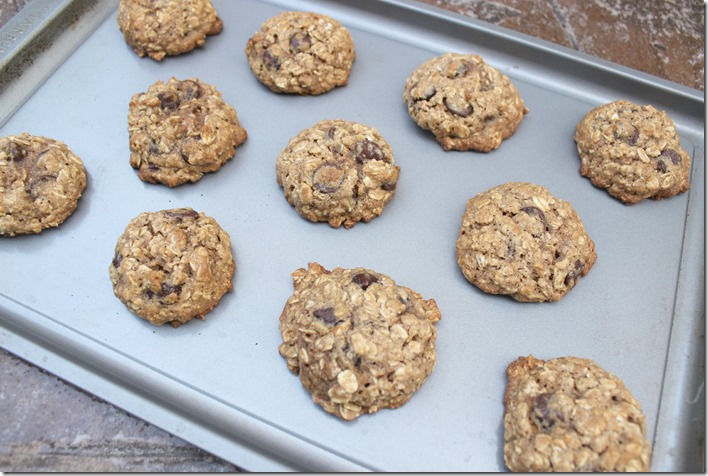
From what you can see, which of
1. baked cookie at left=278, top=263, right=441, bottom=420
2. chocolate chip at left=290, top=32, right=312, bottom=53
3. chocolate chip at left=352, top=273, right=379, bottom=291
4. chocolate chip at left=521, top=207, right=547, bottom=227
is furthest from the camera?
chocolate chip at left=290, top=32, right=312, bottom=53

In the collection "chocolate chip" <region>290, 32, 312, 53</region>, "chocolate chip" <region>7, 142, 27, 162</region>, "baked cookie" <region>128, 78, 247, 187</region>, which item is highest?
"chocolate chip" <region>290, 32, 312, 53</region>

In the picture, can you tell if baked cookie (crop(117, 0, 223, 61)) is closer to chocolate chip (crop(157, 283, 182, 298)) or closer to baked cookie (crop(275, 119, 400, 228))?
baked cookie (crop(275, 119, 400, 228))

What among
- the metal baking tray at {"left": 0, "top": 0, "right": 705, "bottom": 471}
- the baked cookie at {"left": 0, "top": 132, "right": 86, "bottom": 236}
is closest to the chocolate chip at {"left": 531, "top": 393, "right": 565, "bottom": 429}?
the metal baking tray at {"left": 0, "top": 0, "right": 705, "bottom": 471}

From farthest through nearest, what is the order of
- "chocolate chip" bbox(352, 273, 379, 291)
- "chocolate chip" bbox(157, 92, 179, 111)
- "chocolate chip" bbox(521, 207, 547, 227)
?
"chocolate chip" bbox(157, 92, 179, 111), "chocolate chip" bbox(521, 207, 547, 227), "chocolate chip" bbox(352, 273, 379, 291)

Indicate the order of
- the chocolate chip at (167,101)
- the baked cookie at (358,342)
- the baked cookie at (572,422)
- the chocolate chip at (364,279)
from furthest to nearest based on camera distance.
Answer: the chocolate chip at (167,101), the chocolate chip at (364,279), the baked cookie at (358,342), the baked cookie at (572,422)

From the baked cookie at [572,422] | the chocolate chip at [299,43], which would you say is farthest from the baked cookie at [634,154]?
the chocolate chip at [299,43]

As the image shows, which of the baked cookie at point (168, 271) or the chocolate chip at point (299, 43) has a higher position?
the chocolate chip at point (299, 43)

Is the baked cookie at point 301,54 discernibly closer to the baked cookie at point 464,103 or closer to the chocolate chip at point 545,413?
the baked cookie at point 464,103
